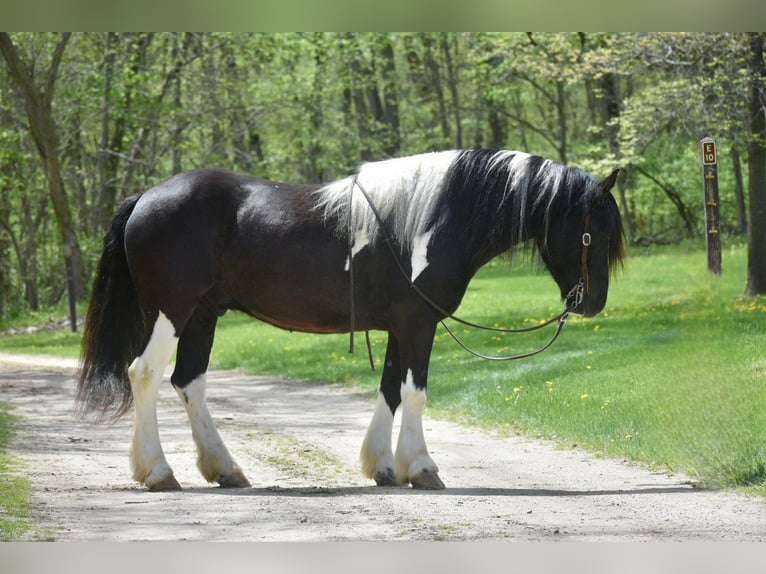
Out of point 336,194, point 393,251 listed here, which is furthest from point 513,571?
point 336,194

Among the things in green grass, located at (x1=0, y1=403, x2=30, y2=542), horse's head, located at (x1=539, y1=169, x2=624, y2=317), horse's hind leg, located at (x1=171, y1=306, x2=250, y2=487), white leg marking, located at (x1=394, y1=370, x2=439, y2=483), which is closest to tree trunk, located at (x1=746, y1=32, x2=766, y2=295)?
horse's head, located at (x1=539, y1=169, x2=624, y2=317)

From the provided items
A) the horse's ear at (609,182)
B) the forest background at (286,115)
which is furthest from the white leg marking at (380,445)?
the forest background at (286,115)

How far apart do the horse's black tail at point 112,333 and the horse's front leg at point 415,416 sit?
159cm

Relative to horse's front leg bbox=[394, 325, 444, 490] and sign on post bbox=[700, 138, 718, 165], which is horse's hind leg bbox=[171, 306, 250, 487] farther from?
sign on post bbox=[700, 138, 718, 165]

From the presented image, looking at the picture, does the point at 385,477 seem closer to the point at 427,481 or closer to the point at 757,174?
the point at 427,481

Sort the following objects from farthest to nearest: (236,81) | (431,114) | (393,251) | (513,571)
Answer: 1. (236,81)
2. (431,114)
3. (393,251)
4. (513,571)

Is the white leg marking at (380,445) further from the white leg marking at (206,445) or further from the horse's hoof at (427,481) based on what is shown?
the white leg marking at (206,445)

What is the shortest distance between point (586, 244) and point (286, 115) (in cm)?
1726

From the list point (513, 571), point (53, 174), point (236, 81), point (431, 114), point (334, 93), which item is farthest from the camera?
point (334, 93)

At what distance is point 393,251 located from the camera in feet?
20.2

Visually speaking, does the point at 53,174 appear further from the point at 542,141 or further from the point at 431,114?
the point at 542,141

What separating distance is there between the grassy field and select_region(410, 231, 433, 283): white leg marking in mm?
757

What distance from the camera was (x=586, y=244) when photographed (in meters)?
6.07
